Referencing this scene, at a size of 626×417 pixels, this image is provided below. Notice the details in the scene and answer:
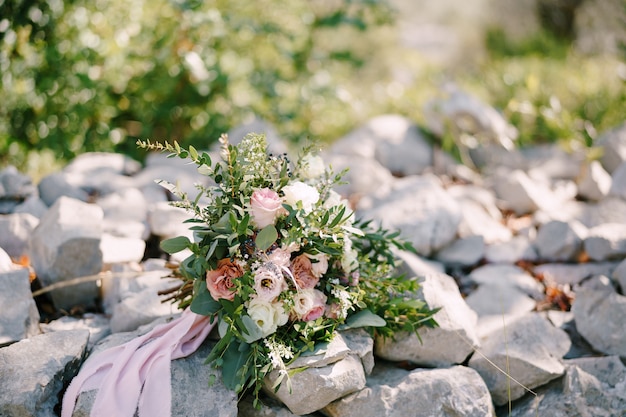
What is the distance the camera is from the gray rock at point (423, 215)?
10.4ft

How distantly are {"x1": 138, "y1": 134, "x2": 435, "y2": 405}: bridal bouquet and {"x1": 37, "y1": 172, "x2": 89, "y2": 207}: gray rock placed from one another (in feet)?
4.82

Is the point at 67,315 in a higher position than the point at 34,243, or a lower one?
lower

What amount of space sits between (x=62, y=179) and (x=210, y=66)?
1.51 meters

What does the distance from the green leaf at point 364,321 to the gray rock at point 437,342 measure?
0.66 ft

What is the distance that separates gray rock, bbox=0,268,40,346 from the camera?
2.26 meters

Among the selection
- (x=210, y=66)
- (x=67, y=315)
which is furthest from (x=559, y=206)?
(x=67, y=315)

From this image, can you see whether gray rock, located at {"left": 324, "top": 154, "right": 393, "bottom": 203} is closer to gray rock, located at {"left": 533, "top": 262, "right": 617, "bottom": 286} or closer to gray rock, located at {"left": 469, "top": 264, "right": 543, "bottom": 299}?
gray rock, located at {"left": 469, "top": 264, "right": 543, "bottom": 299}

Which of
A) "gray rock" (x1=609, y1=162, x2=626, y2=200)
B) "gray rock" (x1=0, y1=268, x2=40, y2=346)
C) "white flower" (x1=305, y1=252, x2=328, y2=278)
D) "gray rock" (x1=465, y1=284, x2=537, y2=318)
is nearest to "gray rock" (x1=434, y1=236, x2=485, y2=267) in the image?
"gray rock" (x1=465, y1=284, x2=537, y2=318)

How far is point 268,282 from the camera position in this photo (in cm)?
201

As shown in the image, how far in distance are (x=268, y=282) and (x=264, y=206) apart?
0.27m

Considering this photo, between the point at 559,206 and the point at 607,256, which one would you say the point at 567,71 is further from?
the point at 607,256

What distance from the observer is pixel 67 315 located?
8.79 ft

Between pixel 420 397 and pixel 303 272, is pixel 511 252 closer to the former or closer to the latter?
pixel 420 397

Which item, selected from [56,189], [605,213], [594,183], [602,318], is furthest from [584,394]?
[56,189]
